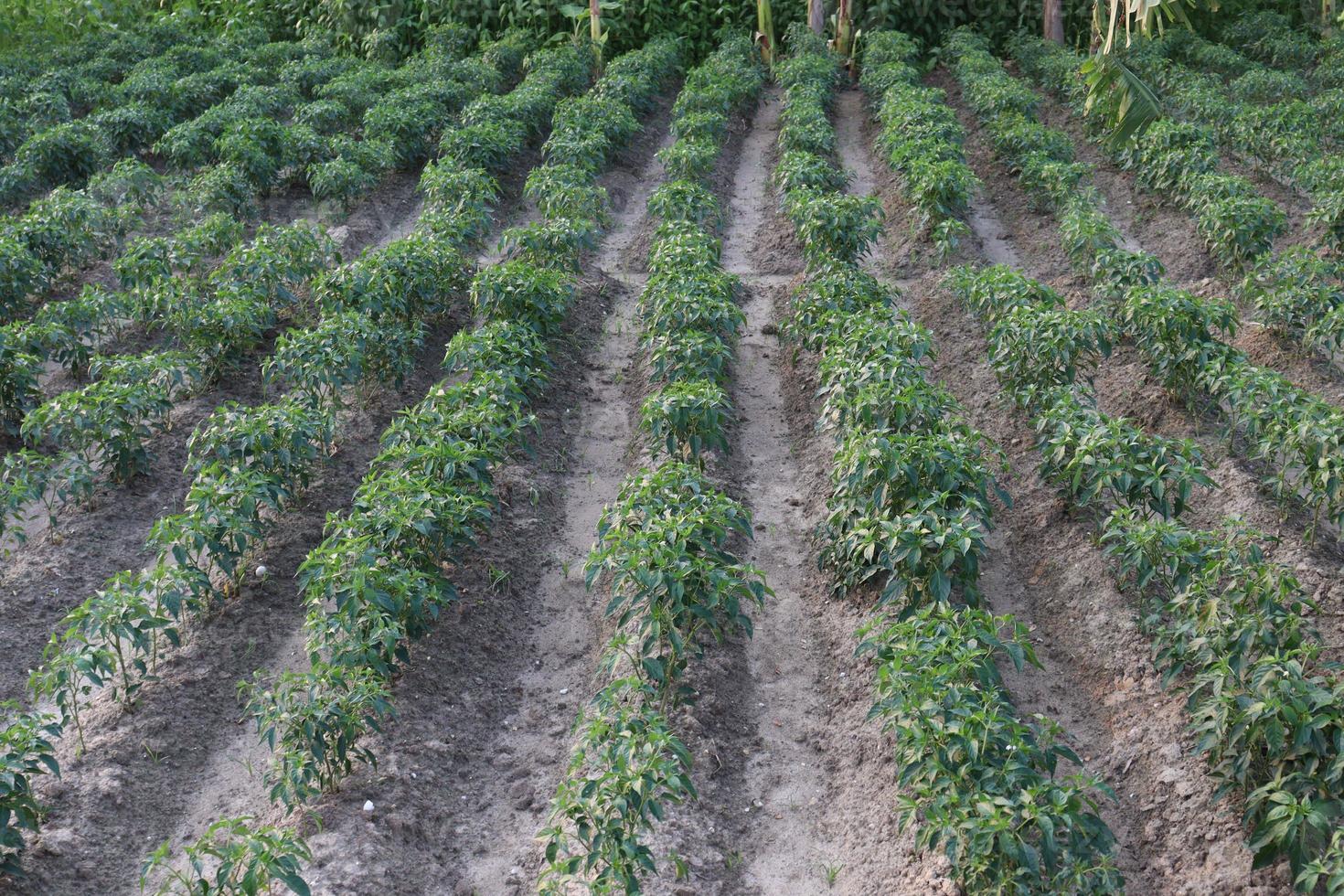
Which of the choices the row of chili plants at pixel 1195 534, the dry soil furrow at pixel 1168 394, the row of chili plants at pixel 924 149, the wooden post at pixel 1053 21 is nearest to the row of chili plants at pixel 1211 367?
the row of chili plants at pixel 1195 534

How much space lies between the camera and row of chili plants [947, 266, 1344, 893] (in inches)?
173

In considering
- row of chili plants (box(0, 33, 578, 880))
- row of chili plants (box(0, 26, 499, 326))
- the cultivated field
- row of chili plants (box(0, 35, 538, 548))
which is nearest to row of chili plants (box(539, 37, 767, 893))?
the cultivated field

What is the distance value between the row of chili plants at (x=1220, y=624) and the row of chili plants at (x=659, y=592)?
194 cm

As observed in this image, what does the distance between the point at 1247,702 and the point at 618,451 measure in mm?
4845

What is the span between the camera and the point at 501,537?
7289 mm

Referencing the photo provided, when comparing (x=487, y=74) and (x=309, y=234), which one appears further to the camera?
(x=487, y=74)

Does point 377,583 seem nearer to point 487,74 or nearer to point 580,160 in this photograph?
point 580,160

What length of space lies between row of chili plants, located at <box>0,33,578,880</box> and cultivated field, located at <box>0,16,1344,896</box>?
0.04 meters

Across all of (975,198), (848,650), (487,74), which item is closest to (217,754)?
(848,650)

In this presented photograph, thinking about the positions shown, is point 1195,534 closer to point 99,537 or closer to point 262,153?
point 99,537

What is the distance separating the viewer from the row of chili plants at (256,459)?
5.41 metres

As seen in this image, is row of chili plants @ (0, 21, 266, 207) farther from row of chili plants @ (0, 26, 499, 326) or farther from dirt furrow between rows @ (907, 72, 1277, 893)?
dirt furrow between rows @ (907, 72, 1277, 893)

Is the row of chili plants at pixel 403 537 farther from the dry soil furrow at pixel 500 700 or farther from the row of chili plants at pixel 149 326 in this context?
the row of chili plants at pixel 149 326

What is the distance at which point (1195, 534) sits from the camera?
224 inches
